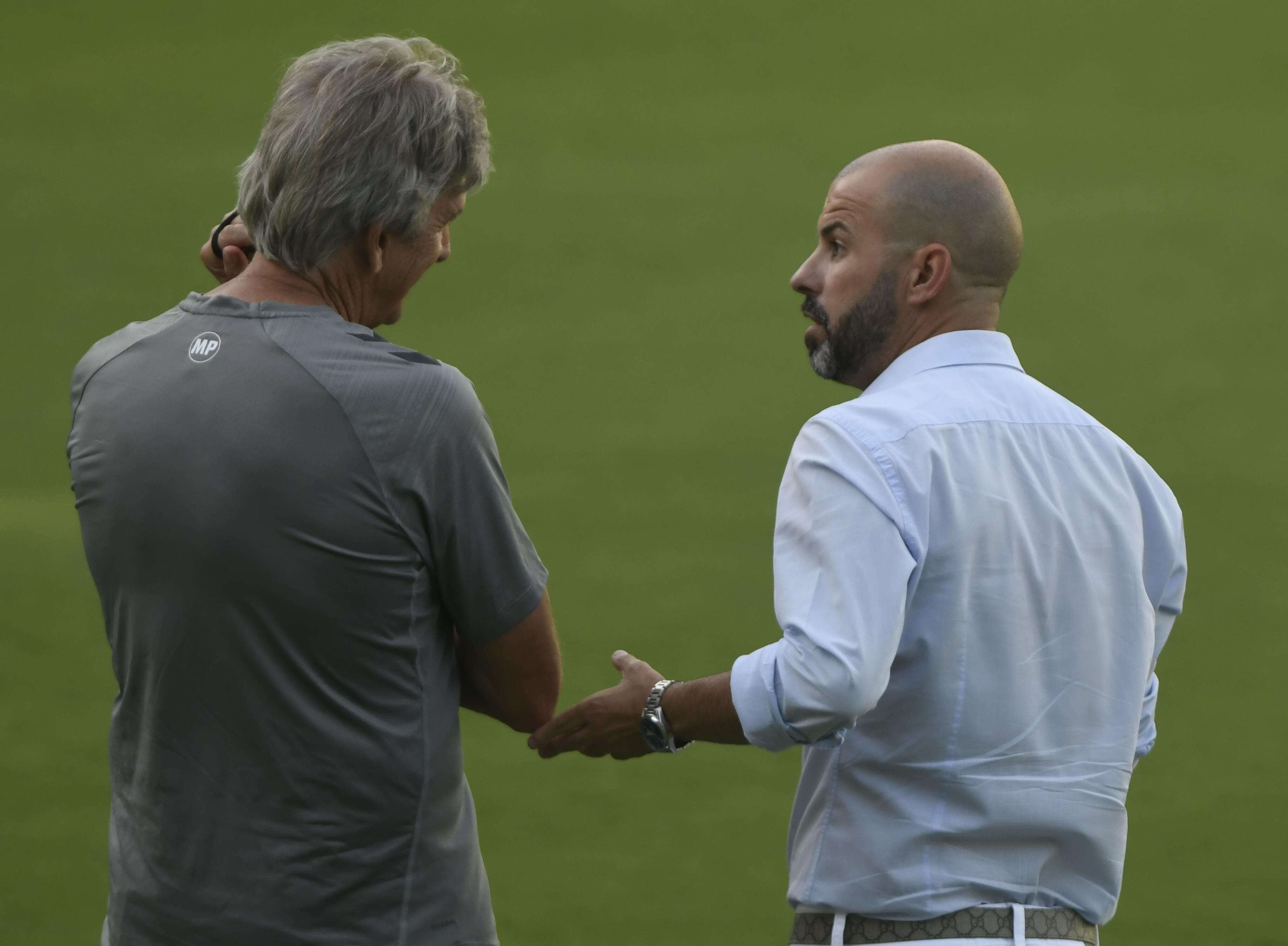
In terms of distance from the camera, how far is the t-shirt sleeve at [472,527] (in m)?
1.28

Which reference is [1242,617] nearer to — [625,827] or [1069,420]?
[625,827]

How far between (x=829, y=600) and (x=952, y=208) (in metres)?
0.50

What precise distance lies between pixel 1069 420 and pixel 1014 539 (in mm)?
167

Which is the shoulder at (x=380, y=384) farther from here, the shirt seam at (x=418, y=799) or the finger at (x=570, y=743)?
the finger at (x=570, y=743)

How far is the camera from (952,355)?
1498mm

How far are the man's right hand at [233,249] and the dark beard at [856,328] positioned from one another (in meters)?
0.65

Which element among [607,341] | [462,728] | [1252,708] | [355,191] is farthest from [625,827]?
[355,191]

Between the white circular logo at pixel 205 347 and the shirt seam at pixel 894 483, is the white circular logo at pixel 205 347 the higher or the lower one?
the higher one

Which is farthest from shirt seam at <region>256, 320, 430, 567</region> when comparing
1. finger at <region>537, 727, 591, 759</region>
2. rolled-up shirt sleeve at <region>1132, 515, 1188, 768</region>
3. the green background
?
the green background

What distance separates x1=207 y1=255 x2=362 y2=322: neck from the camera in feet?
4.35

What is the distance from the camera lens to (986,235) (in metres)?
1.53

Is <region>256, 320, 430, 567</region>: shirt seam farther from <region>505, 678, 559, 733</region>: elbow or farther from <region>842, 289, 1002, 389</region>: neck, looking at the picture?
<region>842, 289, 1002, 389</region>: neck

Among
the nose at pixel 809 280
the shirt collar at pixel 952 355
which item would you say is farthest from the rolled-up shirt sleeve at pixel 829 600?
the nose at pixel 809 280

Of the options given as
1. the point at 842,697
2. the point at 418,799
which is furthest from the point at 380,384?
the point at 842,697
